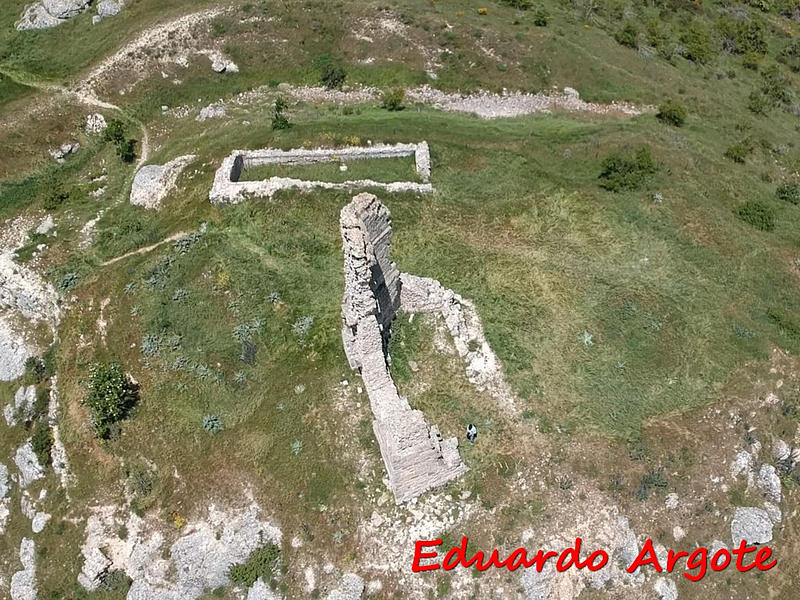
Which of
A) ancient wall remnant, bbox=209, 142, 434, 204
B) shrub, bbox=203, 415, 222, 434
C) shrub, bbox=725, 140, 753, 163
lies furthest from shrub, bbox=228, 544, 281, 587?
shrub, bbox=725, 140, 753, 163

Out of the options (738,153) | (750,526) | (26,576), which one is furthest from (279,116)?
(750,526)

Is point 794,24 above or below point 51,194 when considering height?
above

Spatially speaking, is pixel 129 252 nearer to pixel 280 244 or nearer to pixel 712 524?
pixel 280 244

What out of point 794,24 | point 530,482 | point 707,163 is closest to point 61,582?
point 530,482

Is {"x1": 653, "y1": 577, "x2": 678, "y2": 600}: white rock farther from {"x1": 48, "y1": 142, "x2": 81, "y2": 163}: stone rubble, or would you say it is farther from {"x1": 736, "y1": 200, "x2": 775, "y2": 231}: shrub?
{"x1": 48, "y1": 142, "x2": 81, "y2": 163}: stone rubble

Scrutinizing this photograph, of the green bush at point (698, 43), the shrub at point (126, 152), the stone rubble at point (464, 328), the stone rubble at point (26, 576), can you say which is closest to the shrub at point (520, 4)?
the green bush at point (698, 43)

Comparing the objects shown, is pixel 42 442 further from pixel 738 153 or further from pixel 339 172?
pixel 738 153
